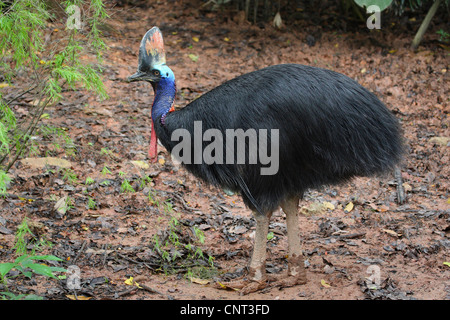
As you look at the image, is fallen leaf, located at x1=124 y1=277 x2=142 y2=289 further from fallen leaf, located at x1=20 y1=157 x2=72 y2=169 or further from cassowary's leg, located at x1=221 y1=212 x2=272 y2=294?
fallen leaf, located at x1=20 y1=157 x2=72 y2=169

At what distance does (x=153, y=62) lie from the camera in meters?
4.24

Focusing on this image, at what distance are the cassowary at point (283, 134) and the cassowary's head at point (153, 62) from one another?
86mm

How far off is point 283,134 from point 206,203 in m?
1.98

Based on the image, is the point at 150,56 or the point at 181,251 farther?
the point at 181,251

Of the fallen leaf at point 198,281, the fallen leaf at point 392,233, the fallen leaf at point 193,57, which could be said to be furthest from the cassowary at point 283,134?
the fallen leaf at point 193,57

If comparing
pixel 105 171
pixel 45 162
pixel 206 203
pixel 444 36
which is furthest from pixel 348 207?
pixel 444 36

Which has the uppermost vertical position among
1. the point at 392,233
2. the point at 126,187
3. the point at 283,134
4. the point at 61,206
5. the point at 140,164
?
the point at 140,164

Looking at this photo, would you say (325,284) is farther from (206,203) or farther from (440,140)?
(440,140)

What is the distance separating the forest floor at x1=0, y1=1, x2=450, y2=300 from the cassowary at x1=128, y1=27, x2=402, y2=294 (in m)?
0.73

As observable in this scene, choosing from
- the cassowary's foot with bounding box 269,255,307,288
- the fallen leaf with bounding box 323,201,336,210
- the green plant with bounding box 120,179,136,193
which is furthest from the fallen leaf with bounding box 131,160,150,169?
the cassowary's foot with bounding box 269,255,307,288

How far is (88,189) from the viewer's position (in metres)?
5.44

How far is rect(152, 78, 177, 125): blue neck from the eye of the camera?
13.8 feet

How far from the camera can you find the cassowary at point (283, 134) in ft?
12.6

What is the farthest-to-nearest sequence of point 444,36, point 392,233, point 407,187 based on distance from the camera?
1. point 444,36
2. point 407,187
3. point 392,233
